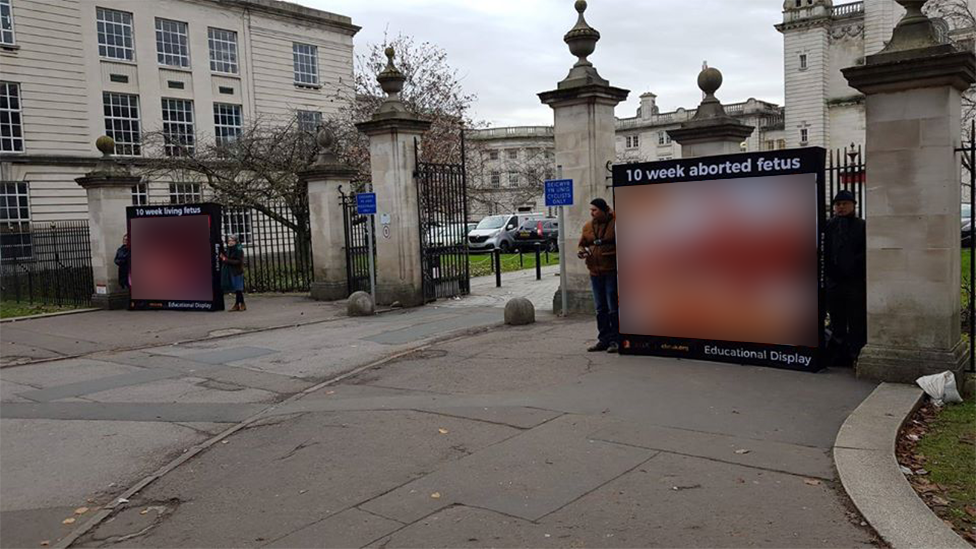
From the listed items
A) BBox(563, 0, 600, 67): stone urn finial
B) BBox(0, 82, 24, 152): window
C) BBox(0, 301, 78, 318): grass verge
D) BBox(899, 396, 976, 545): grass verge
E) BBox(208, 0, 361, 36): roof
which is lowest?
BBox(899, 396, 976, 545): grass verge

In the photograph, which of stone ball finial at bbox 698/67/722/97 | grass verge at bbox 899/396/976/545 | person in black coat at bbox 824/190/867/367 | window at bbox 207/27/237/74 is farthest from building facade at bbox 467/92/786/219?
grass verge at bbox 899/396/976/545

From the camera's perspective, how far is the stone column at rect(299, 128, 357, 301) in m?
18.7

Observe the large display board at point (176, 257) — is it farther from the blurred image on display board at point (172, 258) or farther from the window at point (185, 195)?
the window at point (185, 195)

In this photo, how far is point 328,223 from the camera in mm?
18688

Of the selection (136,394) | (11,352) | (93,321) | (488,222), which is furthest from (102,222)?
(488,222)

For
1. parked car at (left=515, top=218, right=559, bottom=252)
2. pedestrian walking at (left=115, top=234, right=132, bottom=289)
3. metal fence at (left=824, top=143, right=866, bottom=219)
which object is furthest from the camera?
parked car at (left=515, top=218, right=559, bottom=252)

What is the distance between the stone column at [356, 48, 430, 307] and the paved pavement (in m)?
5.98

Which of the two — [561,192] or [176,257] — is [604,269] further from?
[176,257]

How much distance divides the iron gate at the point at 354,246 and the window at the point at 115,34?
27.5m

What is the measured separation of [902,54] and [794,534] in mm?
5247

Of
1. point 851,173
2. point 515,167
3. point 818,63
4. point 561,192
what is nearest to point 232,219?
point 561,192

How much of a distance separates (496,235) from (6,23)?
24.4 metres

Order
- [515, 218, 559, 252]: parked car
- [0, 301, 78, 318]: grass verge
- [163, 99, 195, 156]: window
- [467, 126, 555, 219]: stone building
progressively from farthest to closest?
[467, 126, 555, 219]: stone building < [163, 99, 195, 156]: window < [515, 218, 559, 252]: parked car < [0, 301, 78, 318]: grass verge

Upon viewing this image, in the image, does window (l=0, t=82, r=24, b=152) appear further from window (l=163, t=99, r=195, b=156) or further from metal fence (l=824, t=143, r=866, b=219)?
metal fence (l=824, t=143, r=866, b=219)
